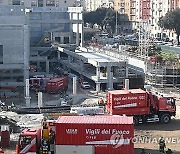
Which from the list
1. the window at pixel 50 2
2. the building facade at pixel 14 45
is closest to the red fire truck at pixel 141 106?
the building facade at pixel 14 45

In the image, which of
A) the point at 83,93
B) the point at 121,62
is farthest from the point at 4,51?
the point at 121,62

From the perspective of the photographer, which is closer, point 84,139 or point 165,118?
point 84,139

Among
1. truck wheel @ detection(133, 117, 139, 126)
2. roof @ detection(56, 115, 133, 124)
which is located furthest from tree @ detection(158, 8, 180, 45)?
roof @ detection(56, 115, 133, 124)

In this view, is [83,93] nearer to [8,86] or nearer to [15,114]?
[8,86]

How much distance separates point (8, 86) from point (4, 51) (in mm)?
3022

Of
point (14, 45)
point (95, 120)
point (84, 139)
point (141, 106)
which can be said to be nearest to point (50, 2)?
point (14, 45)

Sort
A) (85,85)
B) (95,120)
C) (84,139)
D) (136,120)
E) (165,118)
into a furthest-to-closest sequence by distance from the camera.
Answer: (85,85) < (165,118) < (136,120) < (95,120) < (84,139)

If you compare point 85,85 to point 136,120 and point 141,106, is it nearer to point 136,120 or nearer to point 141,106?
point 136,120

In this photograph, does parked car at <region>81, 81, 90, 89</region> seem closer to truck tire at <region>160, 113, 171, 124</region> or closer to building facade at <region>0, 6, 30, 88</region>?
building facade at <region>0, 6, 30, 88</region>

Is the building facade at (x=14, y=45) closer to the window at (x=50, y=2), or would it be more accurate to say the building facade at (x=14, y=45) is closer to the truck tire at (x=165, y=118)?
the truck tire at (x=165, y=118)

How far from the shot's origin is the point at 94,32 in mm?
80938

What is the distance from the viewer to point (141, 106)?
22922 mm

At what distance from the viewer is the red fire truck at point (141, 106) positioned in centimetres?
2275

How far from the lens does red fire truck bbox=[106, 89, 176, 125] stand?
22.8 metres
